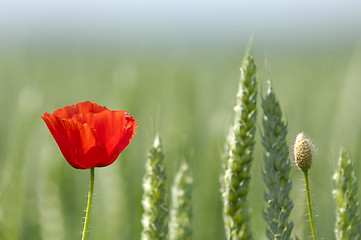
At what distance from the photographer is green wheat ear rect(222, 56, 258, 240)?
1293mm

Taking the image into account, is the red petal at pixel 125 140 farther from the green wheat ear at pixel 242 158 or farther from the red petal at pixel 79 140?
the green wheat ear at pixel 242 158

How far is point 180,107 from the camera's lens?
3062mm

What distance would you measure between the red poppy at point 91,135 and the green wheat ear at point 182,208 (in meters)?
0.40

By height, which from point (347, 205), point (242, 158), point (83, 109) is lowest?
point (347, 205)

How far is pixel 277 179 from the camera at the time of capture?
121 centimetres

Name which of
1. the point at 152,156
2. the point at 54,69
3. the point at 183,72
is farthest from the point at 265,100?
the point at 54,69

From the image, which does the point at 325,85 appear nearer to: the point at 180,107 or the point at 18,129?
the point at 180,107

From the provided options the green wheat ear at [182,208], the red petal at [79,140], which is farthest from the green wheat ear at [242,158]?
the red petal at [79,140]

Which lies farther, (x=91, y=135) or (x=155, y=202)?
(x=155, y=202)

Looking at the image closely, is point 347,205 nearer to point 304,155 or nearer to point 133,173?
point 304,155

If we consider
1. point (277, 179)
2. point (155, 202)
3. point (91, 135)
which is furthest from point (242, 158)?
point (91, 135)

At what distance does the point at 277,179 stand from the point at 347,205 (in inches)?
7.0

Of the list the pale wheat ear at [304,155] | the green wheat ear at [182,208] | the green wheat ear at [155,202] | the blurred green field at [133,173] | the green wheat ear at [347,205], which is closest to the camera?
the pale wheat ear at [304,155]

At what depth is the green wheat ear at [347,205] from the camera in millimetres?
1236
